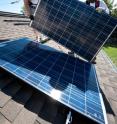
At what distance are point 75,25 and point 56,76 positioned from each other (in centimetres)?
359

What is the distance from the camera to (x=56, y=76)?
577 cm

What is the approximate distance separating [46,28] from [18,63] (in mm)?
3671

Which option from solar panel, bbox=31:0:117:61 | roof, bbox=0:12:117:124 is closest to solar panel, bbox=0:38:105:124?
roof, bbox=0:12:117:124

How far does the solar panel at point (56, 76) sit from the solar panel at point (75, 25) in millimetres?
1278

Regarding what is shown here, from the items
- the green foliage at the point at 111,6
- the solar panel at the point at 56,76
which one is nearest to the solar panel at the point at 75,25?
the solar panel at the point at 56,76

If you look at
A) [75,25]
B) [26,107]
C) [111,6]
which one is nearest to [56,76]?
[26,107]

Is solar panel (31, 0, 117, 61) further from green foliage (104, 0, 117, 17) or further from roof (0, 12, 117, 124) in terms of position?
green foliage (104, 0, 117, 17)

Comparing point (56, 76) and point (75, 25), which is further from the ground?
point (75, 25)

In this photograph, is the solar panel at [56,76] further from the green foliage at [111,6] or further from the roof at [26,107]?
the green foliage at [111,6]

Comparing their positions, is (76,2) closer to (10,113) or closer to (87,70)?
(87,70)

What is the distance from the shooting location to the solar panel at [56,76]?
474 cm

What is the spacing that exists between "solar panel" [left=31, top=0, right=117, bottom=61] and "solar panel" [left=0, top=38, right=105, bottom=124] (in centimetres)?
128

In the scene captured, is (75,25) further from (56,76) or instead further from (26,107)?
(26,107)

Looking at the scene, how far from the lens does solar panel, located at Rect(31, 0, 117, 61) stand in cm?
816
